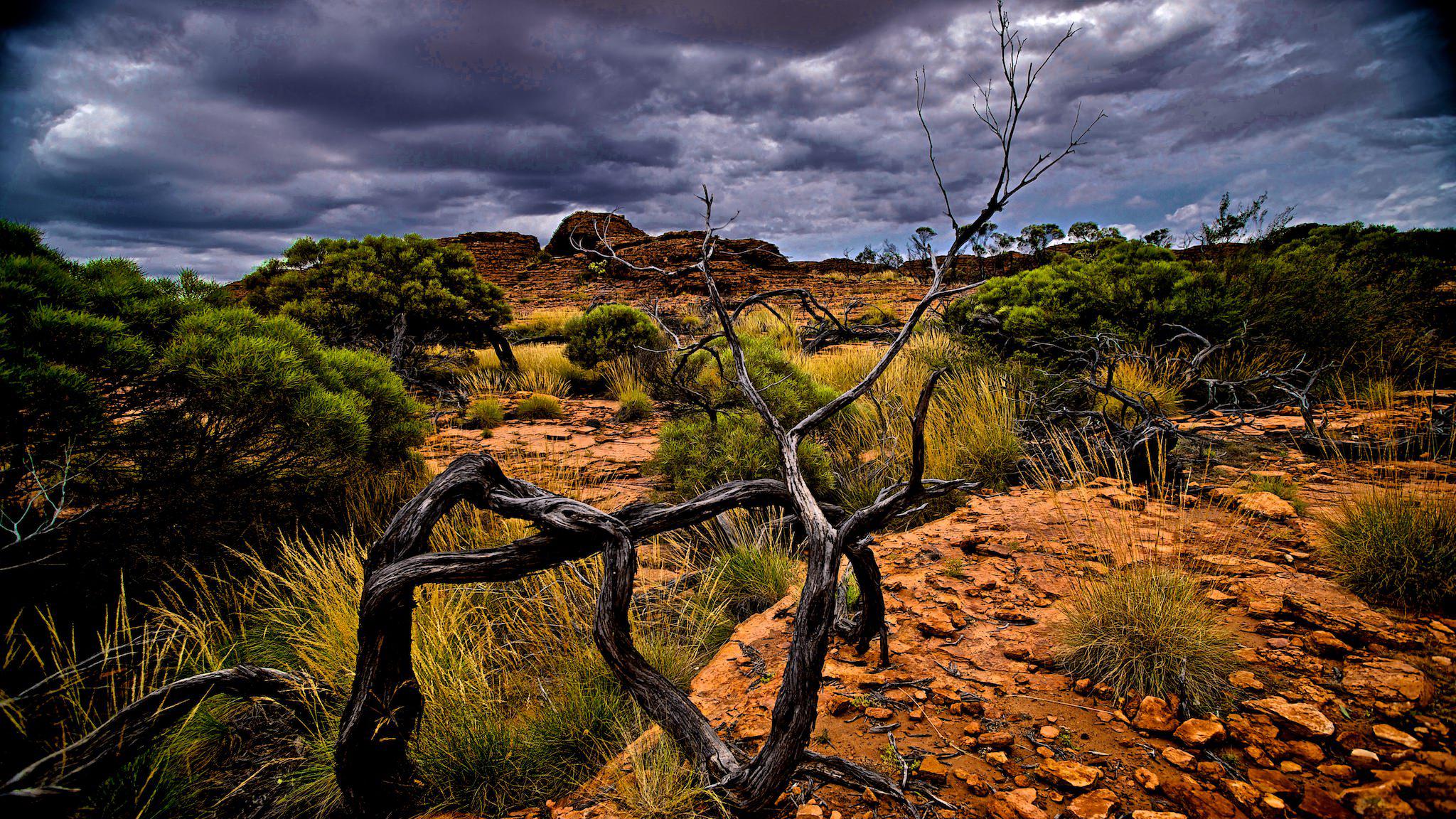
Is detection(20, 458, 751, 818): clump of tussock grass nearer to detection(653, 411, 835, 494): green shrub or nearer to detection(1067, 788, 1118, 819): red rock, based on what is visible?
detection(653, 411, 835, 494): green shrub

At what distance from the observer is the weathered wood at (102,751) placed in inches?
46.4

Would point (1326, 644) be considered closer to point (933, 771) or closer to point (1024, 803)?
point (1024, 803)

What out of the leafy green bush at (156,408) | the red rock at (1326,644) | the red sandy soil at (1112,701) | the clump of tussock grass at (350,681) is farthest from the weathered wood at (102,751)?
the red rock at (1326,644)

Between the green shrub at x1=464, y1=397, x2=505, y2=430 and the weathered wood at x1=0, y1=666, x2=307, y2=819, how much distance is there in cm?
568

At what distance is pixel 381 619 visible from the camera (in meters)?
1.63

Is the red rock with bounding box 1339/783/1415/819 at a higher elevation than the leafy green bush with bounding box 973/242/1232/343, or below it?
below

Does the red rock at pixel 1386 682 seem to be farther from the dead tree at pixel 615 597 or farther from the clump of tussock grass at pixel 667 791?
the clump of tussock grass at pixel 667 791

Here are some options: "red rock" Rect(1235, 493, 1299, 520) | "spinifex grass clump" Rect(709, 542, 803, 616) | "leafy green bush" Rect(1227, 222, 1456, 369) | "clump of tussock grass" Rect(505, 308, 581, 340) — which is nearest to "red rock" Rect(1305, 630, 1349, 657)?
"red rock" Rect(1235, 493, 1299, 520)

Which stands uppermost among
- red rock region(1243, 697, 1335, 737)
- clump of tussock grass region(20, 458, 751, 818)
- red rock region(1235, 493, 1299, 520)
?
red rock region(1235, 493, 1299, 520)

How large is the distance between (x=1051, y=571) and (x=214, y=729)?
13.6 ft

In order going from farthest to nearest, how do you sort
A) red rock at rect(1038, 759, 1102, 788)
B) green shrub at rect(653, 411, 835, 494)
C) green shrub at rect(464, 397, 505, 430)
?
green shrub at rect(464, 397, 505, 430) < green shrub at rect(653, 411, 835, 494) < red rock at rect(1038, 759, 1102, 788)

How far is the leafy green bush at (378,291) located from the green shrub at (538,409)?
2.54 m

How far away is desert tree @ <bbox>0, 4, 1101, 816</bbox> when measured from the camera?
1400mm

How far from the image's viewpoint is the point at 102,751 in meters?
1.37
